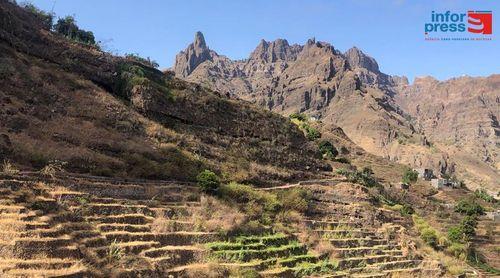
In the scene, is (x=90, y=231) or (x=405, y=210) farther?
(x=405, y=210)

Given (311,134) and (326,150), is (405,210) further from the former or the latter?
(311,134)

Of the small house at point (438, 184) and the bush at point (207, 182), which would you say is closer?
the bush at point (207, 182)

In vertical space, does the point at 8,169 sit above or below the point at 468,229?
above

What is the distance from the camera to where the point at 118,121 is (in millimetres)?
→ 26688

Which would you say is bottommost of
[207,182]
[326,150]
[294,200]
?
[294,200]

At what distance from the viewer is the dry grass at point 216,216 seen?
67.1ft

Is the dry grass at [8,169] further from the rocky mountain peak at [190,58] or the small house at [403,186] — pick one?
the rocky mountain peak at [190,58]

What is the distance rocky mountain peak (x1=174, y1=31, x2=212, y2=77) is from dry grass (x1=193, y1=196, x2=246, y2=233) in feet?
537

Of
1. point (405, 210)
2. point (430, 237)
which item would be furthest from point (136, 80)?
point (405, 210)

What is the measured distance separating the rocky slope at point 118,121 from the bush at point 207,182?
162 cm

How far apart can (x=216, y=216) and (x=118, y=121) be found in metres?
8.94

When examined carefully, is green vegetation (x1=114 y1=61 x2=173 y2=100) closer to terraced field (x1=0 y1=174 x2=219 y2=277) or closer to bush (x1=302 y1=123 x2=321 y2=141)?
terraced field (x1=0 y1=174 x2=219 y2=277)

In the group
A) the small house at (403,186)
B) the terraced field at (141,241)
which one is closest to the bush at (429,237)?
the terraced field at (141,241)

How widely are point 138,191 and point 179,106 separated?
→ 11.6m
